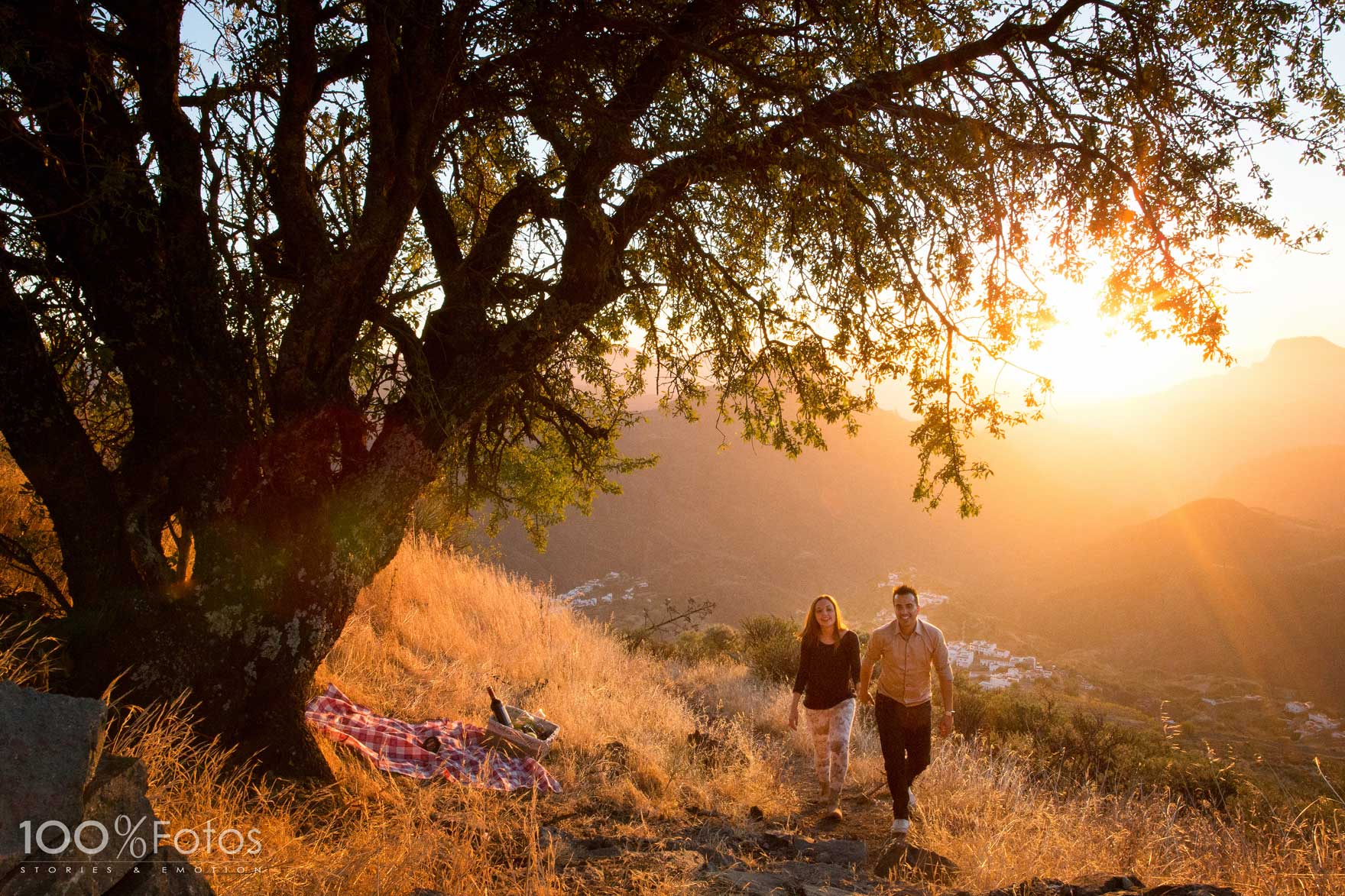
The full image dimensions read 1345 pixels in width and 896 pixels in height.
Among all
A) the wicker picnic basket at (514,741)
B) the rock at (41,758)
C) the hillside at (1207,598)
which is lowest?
the hillside at (1207,598)

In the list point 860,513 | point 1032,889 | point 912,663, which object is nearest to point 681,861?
point 1032,889

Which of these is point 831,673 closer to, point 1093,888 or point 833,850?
point 833,850

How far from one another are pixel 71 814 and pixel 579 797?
409cm

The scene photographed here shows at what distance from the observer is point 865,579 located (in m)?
73.6

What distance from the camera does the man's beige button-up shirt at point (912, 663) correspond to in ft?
18.4

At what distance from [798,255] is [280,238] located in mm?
4352

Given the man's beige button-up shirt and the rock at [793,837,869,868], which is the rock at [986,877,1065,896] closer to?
the rock at [793,837,869,868]

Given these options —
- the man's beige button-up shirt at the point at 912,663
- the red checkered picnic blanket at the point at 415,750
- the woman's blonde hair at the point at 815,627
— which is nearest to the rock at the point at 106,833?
the red checkered picnic blanket at the point at 415,750

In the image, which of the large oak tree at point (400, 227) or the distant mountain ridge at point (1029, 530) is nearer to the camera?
the large oak tree at point (400, 227)

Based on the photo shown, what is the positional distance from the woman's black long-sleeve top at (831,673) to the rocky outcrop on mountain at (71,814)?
521 cm

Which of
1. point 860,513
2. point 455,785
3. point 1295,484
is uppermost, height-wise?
point 455,785

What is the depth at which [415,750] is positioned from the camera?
5.66 m

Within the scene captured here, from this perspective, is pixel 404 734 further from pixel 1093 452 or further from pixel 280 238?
pixel 1093 452

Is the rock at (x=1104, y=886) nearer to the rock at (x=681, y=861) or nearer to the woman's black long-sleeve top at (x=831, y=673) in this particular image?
the rock at (x=681, y=861)
